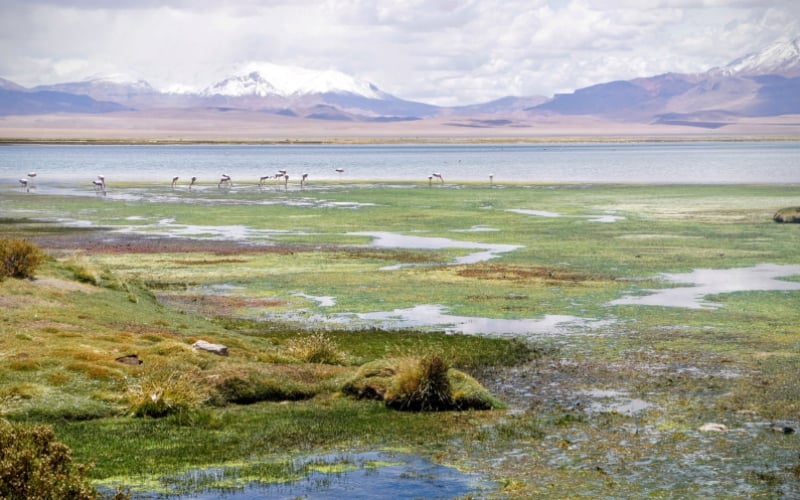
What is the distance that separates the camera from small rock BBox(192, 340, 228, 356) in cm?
2158

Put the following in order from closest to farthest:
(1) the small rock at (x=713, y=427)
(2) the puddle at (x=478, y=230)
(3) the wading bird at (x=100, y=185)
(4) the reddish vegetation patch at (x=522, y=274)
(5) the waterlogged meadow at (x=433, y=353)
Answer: (5) the waterlogged meadow at (x=433, y=353)
(1) the small rock at (x=713, y=427)
(4) the reddish vegetation patch at (x=522, y=274)
(2) the puddle at (x=478, y=230)
(3) the wading bird at (x=100, y=185)

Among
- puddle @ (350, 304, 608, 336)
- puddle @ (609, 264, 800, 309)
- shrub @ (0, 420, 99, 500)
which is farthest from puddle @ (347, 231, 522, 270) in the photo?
shrub @ (0, 420, 99, 500)

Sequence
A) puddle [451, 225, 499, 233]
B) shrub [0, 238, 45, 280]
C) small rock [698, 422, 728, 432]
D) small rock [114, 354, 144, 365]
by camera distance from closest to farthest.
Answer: small rock [698, 422, 728, 432] < small rock [114, 354, 144, 365] < shrub [0, 238, 45, 280] < puddle [451, 225, 499, 233]

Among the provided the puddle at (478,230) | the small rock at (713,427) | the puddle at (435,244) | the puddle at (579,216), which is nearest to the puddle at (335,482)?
the small rock at (713,427)

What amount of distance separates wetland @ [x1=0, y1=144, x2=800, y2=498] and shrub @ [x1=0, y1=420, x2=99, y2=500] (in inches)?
128

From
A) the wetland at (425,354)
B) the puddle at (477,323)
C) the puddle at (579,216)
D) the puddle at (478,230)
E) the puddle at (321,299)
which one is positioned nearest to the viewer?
the wetland at (425,354)

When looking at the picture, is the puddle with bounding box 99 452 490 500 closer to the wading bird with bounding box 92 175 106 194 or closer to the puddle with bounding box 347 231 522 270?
the puddle with bounding box 347 231 522 270

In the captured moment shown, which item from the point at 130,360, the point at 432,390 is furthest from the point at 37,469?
the point at 130,360

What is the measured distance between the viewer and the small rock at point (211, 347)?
70.8 feet

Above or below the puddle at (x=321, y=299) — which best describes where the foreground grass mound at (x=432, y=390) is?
above

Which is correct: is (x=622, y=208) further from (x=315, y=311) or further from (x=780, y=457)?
Answer: (x=780, y=457)

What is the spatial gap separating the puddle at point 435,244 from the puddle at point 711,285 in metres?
8.19

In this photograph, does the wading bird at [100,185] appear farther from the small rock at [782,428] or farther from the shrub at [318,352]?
the small rock at [782,428]

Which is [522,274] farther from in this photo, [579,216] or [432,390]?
[579,216]
